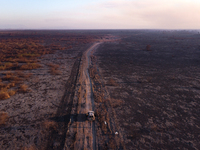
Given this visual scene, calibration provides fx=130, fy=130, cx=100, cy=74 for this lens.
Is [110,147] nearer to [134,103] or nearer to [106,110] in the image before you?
[106,110]

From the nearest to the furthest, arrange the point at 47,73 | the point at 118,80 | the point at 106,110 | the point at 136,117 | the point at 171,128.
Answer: the point at 171,128
the point at 136,117
the point at 106,110
the point at 118,80
the point at 47,73

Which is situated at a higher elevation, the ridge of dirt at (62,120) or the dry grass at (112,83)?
the dry grass at (112,83)

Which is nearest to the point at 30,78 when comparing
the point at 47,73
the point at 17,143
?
the point at 47,73

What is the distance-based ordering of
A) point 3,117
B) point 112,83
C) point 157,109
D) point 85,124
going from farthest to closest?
point 112,83 < point 157,109 < point 3,117 < point 85,124

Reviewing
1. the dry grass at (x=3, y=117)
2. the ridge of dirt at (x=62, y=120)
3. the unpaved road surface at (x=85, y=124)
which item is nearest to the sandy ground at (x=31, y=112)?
the dry grass at (x=3, y=117)

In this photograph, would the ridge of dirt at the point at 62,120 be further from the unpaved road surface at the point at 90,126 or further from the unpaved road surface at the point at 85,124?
the unpaved road surface at the point at 85,124

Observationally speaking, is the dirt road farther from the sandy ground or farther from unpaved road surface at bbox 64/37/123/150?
the sandy ground

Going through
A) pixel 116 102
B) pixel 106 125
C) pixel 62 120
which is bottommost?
pixel 106 125

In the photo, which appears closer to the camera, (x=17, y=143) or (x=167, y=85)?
(x=17, y=143)

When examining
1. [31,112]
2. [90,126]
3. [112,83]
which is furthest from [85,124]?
[112,83]

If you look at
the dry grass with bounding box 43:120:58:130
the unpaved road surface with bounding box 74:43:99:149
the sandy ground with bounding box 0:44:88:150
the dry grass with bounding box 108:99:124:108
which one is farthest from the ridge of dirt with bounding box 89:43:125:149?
the sandy ground with bounding box 0:44:88:150

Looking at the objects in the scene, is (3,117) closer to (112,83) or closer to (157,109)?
(112,83)
